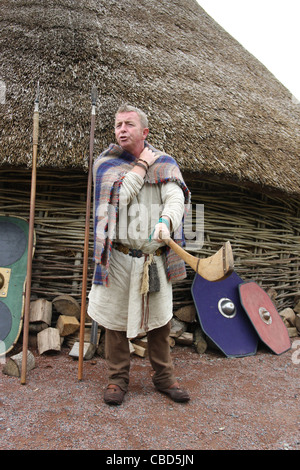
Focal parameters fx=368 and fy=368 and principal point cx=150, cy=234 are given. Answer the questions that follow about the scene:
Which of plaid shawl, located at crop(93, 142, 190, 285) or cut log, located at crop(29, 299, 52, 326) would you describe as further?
cut log, located at crop(29, 299, 52, 326)

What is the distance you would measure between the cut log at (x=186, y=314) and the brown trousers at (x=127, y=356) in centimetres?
120

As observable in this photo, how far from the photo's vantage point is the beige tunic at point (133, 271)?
7.34 feet

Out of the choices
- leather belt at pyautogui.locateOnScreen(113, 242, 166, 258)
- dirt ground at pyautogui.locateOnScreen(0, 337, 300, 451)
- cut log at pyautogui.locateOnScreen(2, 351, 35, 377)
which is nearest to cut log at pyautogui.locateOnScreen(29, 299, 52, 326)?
dirt ground at pyautogui.locateOnScreen(0, 337, 300, 451)

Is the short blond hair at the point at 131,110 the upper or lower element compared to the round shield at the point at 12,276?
upper

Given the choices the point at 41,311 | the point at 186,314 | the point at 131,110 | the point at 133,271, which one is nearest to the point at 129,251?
the point at 133,271

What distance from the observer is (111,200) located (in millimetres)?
2217

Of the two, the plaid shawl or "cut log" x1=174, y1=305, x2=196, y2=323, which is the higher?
the plaid shawl

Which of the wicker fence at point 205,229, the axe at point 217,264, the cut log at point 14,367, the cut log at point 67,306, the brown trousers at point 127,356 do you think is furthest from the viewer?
the wicker fence at point 205,229

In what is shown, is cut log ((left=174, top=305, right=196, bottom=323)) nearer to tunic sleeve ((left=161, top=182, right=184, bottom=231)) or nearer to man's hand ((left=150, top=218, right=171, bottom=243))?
tunic sleeve ((left=161, top=182, right=184, bottom=231))

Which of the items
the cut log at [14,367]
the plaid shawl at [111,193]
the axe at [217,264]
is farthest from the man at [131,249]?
the cut log at [14,367]

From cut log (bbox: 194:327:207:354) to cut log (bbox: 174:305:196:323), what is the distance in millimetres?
120

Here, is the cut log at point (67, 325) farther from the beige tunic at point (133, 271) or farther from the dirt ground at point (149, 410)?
the beige tunic at point (133, 271)

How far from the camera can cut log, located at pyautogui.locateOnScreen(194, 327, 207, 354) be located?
340 centimetres

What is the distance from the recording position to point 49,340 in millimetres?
3092
